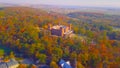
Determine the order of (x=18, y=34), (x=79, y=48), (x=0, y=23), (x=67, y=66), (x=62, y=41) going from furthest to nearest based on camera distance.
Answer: (x=0, y=23), (x=18, y=34), (x=62, y=41), (x=79, y=48), (x=67, y=66)

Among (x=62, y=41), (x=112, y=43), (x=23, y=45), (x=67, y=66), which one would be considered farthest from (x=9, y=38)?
(x=112, y=43)

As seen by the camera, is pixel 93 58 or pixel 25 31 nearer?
pixel 93 58

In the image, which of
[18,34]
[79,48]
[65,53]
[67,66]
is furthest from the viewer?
[18,34]

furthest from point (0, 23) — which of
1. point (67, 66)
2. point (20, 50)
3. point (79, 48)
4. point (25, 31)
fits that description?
point (67, 66)

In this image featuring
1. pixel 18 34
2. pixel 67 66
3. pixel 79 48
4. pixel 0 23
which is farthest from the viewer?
pixel 0 23

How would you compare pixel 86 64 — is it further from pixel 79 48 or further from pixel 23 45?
pixel 23 45

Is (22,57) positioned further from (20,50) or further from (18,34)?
(18,34)

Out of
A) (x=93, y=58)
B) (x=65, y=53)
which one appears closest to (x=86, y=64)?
(x=93, y=58)

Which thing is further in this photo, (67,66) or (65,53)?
(65,53)

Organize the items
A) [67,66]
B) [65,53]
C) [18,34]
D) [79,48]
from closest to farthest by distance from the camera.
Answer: [67,66], [65,53], [79,48], [18,34]
